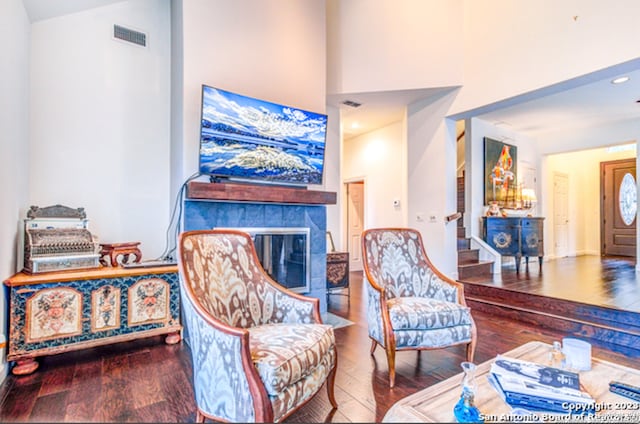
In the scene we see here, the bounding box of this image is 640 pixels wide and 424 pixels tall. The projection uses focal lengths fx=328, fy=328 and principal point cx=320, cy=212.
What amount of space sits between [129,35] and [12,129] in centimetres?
152

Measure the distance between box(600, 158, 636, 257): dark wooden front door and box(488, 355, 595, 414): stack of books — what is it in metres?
8.18

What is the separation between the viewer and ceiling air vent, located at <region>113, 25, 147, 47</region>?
10.4ft

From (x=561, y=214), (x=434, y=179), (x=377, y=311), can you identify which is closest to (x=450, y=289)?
(x=377, y=311)

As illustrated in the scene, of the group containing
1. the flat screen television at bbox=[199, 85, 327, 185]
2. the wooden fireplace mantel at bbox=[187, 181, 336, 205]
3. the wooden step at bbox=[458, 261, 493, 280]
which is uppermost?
the flat screen television at bbox=[199, 85, 327, 185]

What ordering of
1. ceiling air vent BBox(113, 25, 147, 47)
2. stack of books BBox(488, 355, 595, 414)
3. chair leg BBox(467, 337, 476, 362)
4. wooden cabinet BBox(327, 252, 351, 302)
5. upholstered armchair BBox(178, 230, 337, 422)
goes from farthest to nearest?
wooden cabinet BBox(327, 252, 351, 302) → ceiling air vent BBox(113, 25, 147, 47) → chair leg BBox(467, 337, 476, 362) → upholstered armchair BBox(178, 230, 337, 422) → stack of books BBox(488, 355, 595, 414)

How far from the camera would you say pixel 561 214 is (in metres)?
7.36

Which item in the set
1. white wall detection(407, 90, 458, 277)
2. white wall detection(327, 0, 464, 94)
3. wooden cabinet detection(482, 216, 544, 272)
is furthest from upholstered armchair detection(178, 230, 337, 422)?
wooden cabinet detection(482, 216, 544, 272)

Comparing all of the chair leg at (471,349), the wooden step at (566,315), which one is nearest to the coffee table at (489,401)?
the chair leg at (471,349)

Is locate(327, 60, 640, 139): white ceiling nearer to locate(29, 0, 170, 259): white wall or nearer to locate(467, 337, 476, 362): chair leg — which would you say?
locate(29, 0, 170, 259): white wall

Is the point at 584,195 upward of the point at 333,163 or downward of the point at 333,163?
downward

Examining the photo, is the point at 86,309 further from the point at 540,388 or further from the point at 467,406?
the point at 540,388

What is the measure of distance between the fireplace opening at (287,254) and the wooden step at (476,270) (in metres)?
2.28

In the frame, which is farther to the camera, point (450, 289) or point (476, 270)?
point (476, 270)

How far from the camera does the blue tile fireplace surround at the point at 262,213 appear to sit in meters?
2.90
